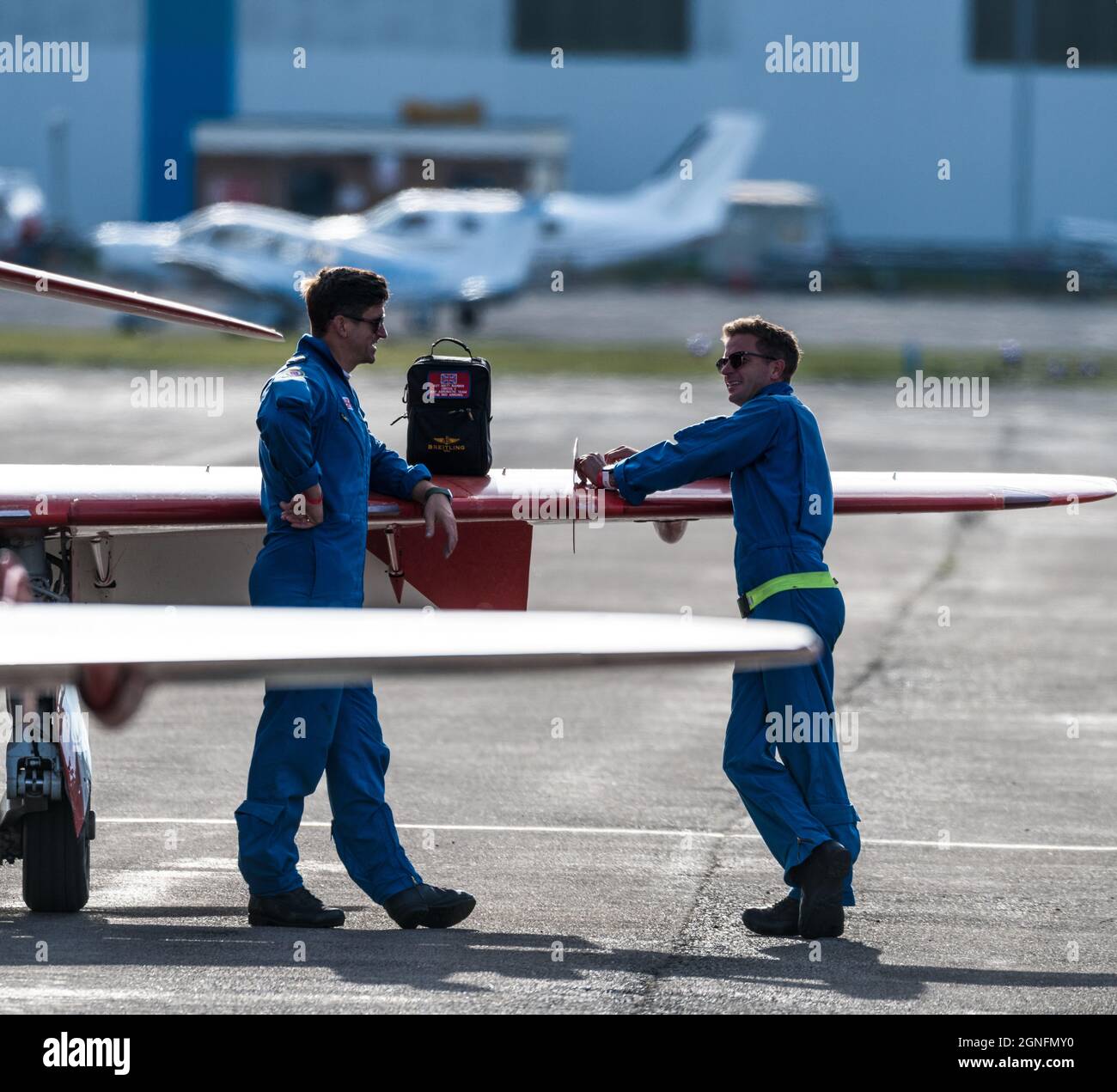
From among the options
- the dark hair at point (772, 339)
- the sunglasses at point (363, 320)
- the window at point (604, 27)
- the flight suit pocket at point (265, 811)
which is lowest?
the flight suit pocket at point (265, 811)

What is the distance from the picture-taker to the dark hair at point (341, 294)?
6.64m

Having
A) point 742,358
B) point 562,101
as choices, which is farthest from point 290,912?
point 562,101

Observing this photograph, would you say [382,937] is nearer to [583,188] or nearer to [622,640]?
[622,640]

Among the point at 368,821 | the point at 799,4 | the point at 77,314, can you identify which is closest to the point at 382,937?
the point at 368,821

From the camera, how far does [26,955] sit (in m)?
6.01

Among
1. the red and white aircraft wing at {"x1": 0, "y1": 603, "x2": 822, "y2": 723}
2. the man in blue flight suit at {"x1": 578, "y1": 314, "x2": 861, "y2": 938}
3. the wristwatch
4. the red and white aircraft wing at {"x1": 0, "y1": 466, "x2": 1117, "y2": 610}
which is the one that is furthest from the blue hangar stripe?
the red and white aircraft wing at {"x1": 0, "y1": 603, "x2": 822, "y2": 723}

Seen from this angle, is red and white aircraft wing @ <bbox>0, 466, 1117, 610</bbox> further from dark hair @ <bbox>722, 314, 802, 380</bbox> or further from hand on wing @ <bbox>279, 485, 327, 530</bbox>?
dark hair @ <bbox>722, 314, 802, 380</bbox>

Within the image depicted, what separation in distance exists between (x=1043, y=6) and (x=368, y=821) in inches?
2353

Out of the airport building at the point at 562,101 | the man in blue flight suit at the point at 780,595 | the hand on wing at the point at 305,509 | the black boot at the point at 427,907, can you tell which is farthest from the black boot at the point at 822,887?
the airport building at the point at 562,101

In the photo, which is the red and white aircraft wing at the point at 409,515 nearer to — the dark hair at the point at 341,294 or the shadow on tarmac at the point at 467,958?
the dark hair at the point at 341,294

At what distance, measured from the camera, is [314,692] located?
6.33 meters

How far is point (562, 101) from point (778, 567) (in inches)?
2315

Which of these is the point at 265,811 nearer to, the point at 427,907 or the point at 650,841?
the point at 427,907
